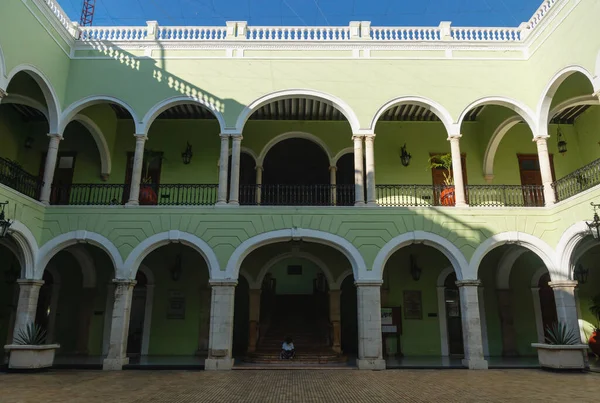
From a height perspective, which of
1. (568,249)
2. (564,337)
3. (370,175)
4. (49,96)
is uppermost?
(49,96)

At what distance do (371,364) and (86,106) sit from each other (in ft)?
32.9

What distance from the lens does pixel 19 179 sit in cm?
1120

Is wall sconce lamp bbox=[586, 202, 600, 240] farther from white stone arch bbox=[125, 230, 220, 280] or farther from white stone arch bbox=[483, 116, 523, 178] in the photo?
white stone arch bbox=[125, 230, 220, 280]

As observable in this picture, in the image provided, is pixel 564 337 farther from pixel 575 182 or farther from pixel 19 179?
pixel 19 179

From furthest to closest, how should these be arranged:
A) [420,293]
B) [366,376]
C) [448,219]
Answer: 1. [420,293]
2. [448,219]
3. [366,376]

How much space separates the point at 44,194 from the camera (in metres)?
11.4

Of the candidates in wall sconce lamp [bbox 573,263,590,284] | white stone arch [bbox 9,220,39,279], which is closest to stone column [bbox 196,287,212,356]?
white stone arch [bbox 9,220,39,279]

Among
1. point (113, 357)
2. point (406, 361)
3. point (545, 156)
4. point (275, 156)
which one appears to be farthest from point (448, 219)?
point (113, 357)

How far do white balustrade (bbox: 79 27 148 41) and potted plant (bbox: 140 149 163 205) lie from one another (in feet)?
10.9

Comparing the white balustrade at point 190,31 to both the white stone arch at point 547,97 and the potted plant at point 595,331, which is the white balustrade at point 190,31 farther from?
the potted plant at point 595,331

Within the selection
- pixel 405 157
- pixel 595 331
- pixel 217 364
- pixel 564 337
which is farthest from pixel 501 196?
pixel 217 364

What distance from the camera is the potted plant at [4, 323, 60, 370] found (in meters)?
9.48

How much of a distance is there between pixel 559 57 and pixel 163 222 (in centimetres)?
1061

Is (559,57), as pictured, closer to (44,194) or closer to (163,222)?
(163,222)
